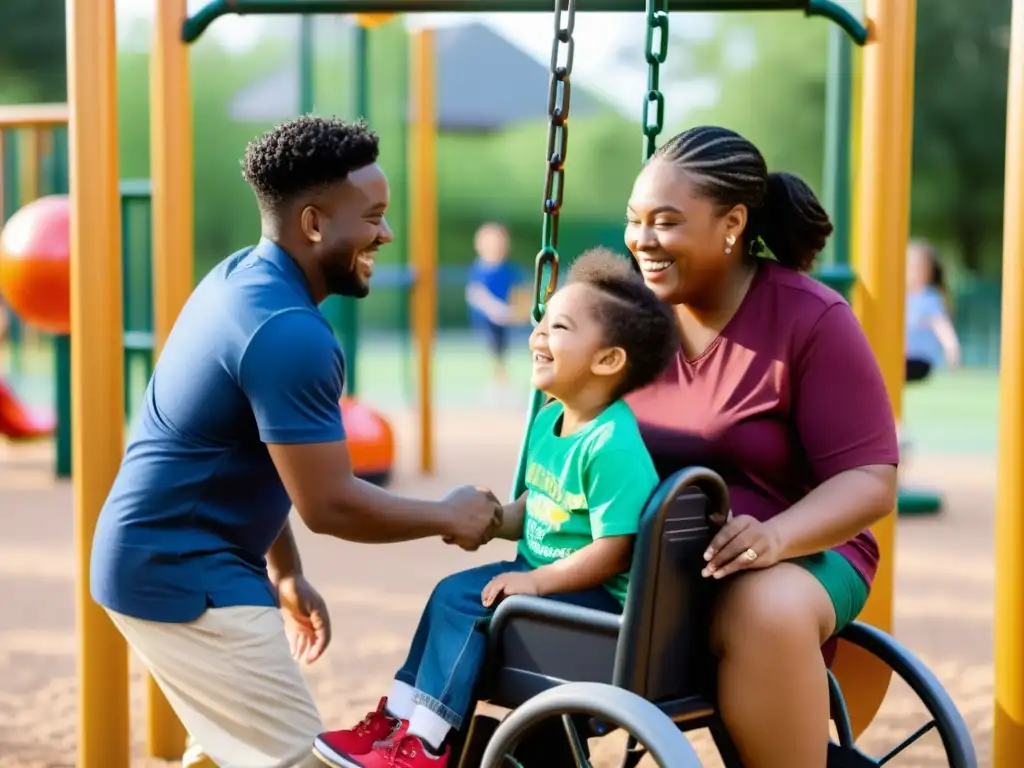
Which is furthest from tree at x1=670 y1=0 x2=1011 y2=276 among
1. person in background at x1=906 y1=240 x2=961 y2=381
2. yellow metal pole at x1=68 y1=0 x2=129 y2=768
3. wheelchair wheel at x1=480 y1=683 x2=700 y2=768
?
wheelchair wheel at x1=480 y1=683 x2=700 y2=768

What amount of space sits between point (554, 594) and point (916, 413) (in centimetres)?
1260

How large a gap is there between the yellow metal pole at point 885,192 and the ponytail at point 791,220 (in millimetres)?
668

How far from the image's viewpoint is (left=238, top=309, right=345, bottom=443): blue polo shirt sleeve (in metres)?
2.49

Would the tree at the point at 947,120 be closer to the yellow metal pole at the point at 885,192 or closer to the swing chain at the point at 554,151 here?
the yellow metal pole at the point at 885,192

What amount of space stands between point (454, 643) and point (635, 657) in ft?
1.12

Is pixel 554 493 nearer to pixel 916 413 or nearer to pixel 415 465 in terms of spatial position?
pixel 415 465

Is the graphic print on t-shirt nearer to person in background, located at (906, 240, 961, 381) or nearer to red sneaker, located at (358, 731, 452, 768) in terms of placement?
red sneaker, located at (358, 731, 452, 768)

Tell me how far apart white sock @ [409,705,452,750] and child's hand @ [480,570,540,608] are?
21 centimetres

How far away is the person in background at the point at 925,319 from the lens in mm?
9143

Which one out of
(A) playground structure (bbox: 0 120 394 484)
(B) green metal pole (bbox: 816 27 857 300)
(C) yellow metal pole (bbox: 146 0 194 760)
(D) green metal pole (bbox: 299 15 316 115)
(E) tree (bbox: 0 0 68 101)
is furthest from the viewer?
(E) tree (bbox: 0 0 68 101)

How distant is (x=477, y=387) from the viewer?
54.0 feet

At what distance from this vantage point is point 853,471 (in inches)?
98.0

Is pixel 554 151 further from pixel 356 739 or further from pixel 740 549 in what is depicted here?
pixel 356 739

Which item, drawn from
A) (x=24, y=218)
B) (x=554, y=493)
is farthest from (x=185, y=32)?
(x=24, y=218)
